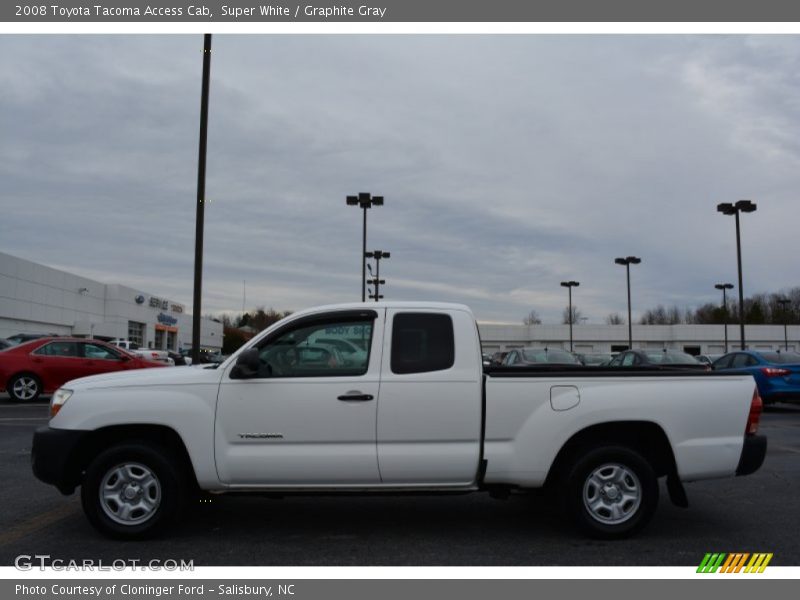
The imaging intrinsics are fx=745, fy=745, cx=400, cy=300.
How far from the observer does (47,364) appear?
18.2 m

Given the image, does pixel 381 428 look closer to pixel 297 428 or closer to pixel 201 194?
pixel 297 428

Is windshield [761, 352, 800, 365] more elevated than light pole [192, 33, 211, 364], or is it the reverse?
light pole [192, 33, 211, 364]

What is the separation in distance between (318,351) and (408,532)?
5.61 feet

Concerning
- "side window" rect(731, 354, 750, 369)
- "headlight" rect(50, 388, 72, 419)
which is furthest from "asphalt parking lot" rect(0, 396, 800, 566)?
"side window" rect(731, 354, 750, 369)

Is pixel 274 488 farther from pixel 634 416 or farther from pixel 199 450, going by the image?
pixel 634 416

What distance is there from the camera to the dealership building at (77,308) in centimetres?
4847

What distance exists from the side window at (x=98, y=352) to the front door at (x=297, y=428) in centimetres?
1411

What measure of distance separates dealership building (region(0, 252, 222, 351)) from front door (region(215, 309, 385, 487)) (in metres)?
46.9

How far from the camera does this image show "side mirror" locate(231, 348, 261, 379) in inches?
228

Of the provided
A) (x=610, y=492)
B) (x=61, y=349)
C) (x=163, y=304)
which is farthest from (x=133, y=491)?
(x=163, y=304)

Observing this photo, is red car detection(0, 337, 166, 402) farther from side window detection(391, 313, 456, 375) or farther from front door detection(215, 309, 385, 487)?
side window detection(391, 313, 456, 375)

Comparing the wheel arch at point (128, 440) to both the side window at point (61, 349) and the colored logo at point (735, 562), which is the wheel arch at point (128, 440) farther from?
the side window at point (61, 349)

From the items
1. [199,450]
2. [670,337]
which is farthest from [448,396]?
[670,337]

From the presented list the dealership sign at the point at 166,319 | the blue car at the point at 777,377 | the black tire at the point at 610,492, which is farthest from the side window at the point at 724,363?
the dealership sign at the point at 166,319
